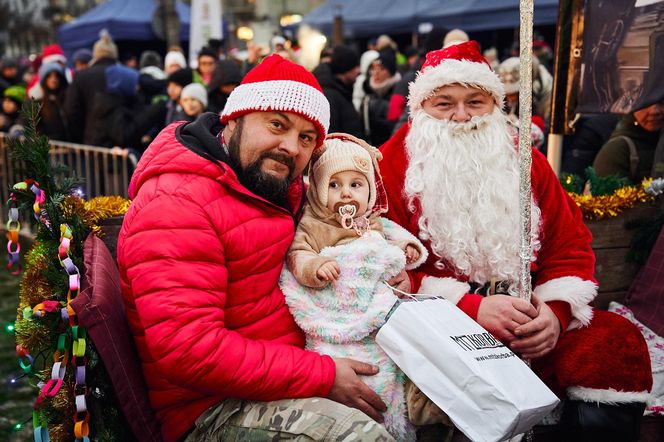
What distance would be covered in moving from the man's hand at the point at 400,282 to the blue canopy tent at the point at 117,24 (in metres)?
14.8

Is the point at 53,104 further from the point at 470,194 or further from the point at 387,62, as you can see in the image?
the point at 470,194

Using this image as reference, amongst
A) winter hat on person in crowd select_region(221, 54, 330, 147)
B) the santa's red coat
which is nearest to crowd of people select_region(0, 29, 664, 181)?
the santa's red coat

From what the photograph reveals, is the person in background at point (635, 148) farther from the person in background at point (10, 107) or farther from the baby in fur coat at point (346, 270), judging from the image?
the person in background at point (10, 107)

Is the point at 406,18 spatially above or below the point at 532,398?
above

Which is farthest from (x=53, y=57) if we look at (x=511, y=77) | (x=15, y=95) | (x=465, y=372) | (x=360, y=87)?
(x=465, y=372)

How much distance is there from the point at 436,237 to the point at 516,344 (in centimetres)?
57

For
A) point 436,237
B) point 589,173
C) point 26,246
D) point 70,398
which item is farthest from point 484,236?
point 26,246

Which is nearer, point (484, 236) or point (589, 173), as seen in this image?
point (484, 236)

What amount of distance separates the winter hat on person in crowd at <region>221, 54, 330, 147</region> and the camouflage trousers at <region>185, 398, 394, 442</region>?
101cm

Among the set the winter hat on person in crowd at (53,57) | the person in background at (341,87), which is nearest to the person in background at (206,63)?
the winter hat on person in crowd at (53,57)

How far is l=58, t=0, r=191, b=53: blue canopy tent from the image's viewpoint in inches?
640

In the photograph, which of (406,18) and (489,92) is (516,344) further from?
(406,18)

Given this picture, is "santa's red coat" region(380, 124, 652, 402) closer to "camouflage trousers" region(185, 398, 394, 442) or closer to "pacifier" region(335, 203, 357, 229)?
"pacifier" region(335, 203, 357, 229)

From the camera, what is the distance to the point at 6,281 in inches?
275
